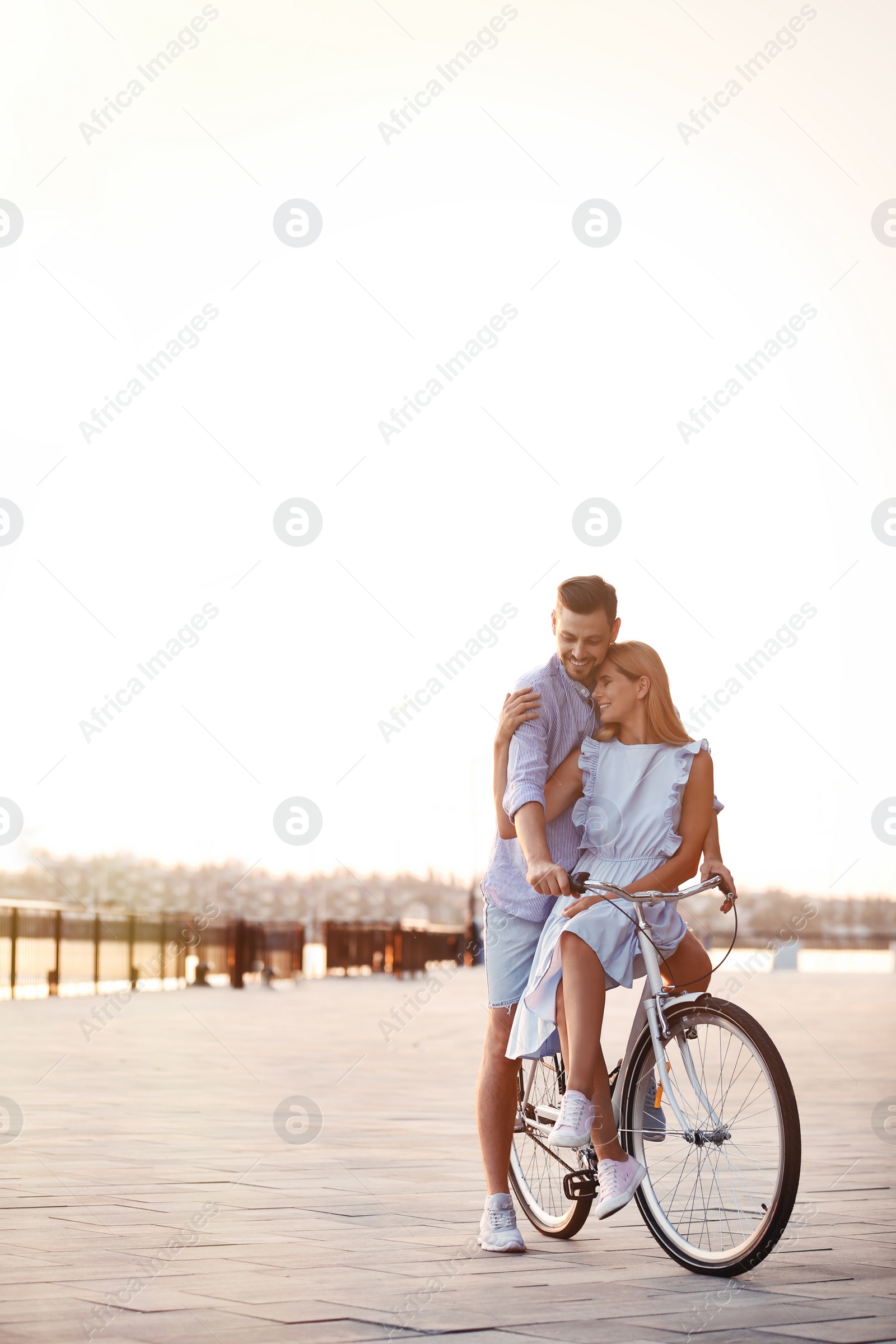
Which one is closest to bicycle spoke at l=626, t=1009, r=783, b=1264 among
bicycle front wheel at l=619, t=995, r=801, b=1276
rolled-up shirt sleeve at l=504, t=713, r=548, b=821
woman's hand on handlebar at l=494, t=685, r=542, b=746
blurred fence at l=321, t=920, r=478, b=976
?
bicycle front wheel at l=619, t=995, r=801, b=1276

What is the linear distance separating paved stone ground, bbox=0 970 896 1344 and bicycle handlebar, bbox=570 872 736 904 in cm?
103

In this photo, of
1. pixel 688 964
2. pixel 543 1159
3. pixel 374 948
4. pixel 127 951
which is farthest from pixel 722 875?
pixel 374 948

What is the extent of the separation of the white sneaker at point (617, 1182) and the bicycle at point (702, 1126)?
0.11m

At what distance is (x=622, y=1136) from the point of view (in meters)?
4.94

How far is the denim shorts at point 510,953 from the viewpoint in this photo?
5.28m

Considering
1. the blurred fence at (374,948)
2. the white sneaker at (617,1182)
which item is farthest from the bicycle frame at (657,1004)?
the blurred fence at (374,948)

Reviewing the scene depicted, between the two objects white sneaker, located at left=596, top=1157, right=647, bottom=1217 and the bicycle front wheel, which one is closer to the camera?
the bicycle front wheel

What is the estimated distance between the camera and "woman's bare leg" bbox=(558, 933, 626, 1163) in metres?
4.77

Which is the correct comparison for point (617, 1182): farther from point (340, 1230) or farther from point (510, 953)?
point (340, 1230)

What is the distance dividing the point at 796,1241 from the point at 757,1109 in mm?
1057

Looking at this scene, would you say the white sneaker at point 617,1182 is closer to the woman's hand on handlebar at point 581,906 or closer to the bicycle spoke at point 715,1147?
the bicycle spoke at point 715,1147

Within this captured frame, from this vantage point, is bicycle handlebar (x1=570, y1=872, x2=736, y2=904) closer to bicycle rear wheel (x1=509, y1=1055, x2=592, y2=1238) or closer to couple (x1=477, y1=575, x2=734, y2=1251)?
couple (x1=477, y1=575, x2=734, y2=1251)

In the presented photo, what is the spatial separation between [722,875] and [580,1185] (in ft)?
3.33

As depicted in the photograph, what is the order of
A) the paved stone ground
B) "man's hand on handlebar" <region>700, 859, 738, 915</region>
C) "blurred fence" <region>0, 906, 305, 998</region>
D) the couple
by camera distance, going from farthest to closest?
"blurred fence" <region>0, 906, 305, 998</region> → "man's hand on handlebar" <region>700, 859, 738, 915</region> → the couple → the paved stone ground
